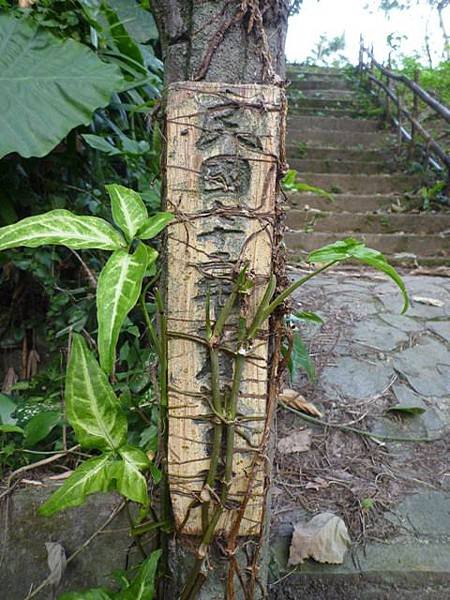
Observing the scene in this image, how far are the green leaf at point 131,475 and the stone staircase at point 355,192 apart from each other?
108 inches

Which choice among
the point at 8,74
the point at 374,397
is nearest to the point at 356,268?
the point at 374,397

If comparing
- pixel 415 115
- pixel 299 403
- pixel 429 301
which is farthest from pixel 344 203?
pixel 299 403

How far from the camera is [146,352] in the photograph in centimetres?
169

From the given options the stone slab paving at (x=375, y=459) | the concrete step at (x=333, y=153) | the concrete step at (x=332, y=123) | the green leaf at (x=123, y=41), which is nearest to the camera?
the stone slab paving at (x=375, y=459)

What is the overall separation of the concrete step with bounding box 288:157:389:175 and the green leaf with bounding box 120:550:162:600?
4.30 meters

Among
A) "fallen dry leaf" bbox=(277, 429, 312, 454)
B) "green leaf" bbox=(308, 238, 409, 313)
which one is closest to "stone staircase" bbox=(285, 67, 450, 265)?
"fallen dry leaf" bbox=(277, 429, 312, 454)

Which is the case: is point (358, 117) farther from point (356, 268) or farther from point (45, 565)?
point (45, 565)

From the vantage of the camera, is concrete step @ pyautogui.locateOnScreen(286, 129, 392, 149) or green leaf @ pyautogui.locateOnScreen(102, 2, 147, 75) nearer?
green leaf @ pyautogui.locateOnScreen(102, 2, 147, 75)

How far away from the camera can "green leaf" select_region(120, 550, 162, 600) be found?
926 millimetres

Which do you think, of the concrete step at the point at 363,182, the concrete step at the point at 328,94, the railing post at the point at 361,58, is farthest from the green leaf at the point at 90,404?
the railing post at the point at 361,58

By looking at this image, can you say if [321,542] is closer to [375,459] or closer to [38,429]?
[375,459]

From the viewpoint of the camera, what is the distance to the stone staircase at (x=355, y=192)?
13.0 feet

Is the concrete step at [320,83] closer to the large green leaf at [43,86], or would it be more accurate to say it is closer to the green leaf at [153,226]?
the large green leaf at [43,86]

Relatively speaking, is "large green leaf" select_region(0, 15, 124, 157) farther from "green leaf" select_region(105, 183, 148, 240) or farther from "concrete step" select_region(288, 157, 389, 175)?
"concrete step" select_region(288, 157, 389, 175)
